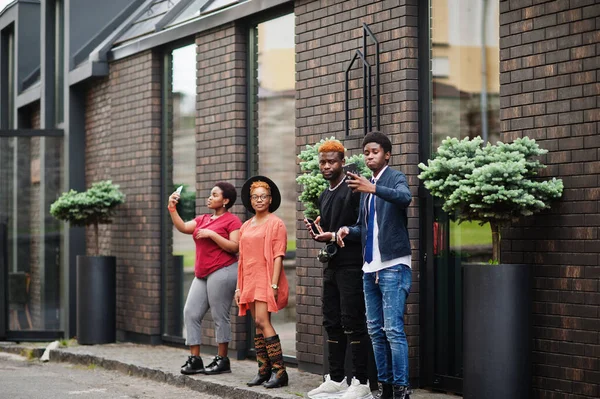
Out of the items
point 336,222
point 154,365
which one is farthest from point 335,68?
point 154,365

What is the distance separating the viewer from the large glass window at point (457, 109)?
26.2 feet

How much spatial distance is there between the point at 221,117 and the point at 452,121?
138 inches

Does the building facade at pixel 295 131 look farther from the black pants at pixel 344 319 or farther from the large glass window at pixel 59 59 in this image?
the black pants at pixel 344 319

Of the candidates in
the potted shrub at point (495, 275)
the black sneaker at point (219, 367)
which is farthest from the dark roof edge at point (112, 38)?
the potted shrub at point (495, 275)

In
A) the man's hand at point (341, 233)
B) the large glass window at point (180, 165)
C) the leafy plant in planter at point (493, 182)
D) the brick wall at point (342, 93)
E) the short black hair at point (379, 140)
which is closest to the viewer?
the leafy plant in planter at point (493, 182)

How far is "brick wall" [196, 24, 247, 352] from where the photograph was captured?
36.1ft

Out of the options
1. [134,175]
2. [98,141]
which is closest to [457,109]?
[134,175]

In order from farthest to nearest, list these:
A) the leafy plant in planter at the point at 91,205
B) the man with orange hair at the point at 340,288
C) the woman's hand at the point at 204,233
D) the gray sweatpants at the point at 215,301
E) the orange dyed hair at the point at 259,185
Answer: the leafy plant in planter at the point at 91,205 < the gray sweatpants at the point at 215,301 < the woman's hand at the point at 204,233 < the orange dyed hair at the point at 259,185 < the man with orange hair at the point at 340,288

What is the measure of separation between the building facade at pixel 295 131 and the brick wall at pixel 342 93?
0.02 m

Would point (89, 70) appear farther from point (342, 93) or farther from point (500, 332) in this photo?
point (500, 332)

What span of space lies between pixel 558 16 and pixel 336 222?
210cm

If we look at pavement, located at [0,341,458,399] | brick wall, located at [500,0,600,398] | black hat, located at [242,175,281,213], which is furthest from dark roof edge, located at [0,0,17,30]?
brick wall, located at [500,0,600,398]

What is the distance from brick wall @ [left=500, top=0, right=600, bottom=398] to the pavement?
4.15 feet

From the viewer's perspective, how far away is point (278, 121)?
10641mm
